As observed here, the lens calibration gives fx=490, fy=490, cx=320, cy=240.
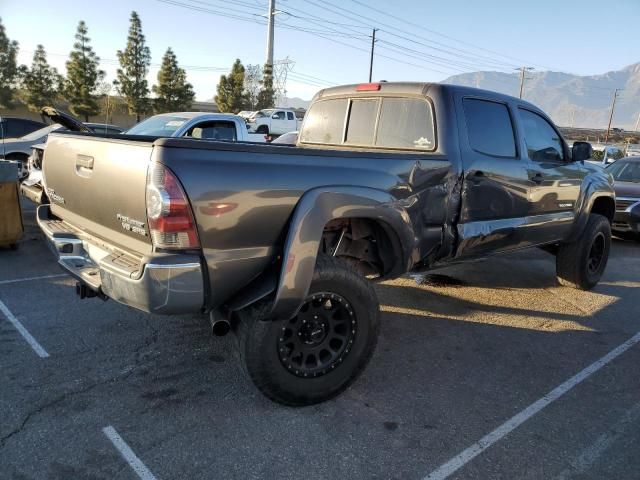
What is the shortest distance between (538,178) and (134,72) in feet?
162

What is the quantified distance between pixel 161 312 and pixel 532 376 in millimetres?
2664

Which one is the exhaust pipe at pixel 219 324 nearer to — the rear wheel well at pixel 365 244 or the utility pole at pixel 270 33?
the rear wheel well at pixel 365 244

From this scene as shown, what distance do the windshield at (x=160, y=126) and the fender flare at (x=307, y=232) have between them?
5703mm

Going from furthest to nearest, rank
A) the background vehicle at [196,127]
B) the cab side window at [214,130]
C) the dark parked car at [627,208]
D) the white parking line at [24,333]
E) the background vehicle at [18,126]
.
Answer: the background vehicle at [18,126] → the dark parked car at [627,208] → the cab side window at [214,130] → the background vehicle at [196,127] → the white parking line at [24,333]

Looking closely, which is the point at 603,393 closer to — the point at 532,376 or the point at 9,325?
the point at 532,376

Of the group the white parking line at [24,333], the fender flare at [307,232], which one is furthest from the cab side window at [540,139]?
the white parking line at [24,333]

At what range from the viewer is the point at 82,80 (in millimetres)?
43500

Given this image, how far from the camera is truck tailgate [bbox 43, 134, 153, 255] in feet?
8.23

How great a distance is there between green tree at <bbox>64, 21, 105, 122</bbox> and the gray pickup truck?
46.0 m

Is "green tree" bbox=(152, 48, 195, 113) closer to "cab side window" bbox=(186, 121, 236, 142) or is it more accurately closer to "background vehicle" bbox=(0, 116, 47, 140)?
"background vehicle" bbox=(0, 116, 47, 140)

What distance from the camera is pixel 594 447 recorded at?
108 inches

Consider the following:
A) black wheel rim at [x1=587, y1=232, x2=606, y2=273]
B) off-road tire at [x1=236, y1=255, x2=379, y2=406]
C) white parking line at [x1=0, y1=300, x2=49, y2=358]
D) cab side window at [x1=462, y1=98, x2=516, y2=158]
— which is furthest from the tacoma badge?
black wheel rim at [x1=587, y1=232, x2=606, y2=273]

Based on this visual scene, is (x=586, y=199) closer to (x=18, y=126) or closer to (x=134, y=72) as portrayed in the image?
(x=18, y=126)

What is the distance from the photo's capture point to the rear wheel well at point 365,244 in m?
3.33
